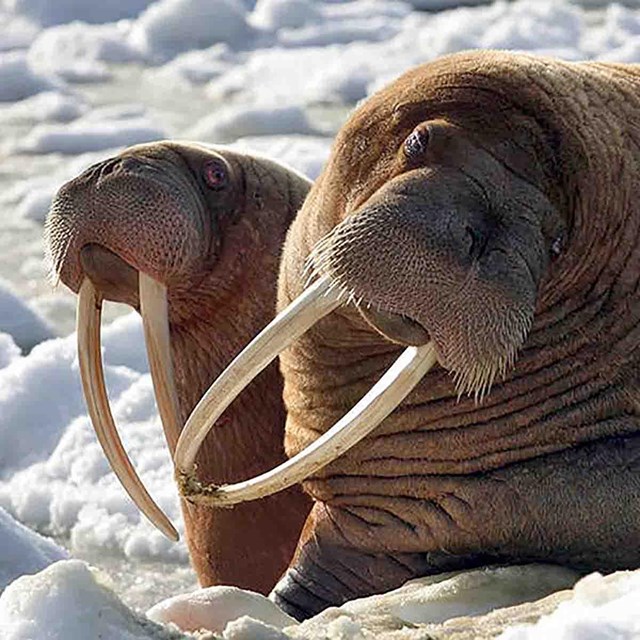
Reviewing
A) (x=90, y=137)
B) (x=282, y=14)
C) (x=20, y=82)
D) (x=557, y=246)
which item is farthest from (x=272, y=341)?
(x=282, y=14)

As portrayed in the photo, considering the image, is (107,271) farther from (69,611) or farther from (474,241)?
(69,611)

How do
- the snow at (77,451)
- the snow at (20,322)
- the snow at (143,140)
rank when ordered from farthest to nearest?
the snow at (20,322) < the snow at (77,451) < the snow at (143,140)

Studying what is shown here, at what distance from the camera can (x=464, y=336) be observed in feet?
14.5

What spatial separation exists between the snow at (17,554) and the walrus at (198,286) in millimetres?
646

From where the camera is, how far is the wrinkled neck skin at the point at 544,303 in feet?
15.8

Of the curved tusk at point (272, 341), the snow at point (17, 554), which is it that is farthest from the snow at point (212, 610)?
the snow at point (17, 554)

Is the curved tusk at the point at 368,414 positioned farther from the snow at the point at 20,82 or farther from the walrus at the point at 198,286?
the snow at the point at 20,82

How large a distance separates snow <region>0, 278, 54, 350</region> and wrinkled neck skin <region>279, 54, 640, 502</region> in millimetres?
3606

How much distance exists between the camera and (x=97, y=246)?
5.70 metres

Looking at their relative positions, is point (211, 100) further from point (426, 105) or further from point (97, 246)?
point (426, 105)

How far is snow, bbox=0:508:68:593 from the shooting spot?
4.66m

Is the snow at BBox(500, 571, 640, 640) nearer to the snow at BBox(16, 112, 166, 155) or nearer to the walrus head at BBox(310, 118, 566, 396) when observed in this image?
the walrus head at BBox(310, 118, 566, 396)

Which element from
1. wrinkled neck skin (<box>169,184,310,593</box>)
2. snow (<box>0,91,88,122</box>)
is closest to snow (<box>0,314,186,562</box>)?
wrinkled neck skin (<box>169,184,310,593</box>)

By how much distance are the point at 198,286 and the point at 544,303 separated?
140cm
